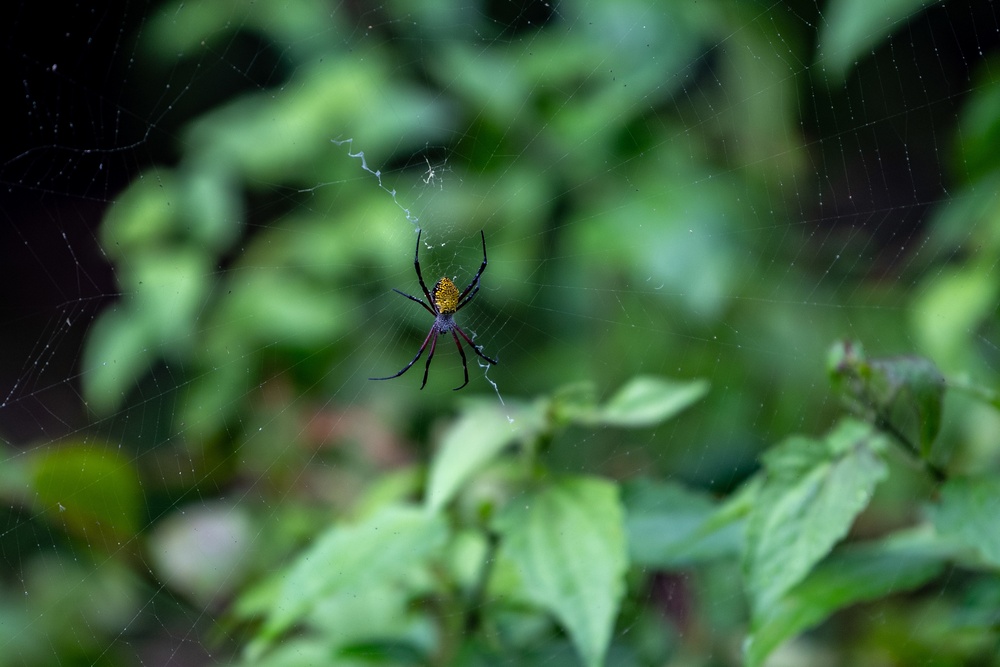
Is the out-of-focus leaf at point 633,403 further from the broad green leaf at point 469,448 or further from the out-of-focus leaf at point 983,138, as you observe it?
the out-of-focus leaf at point 983,138

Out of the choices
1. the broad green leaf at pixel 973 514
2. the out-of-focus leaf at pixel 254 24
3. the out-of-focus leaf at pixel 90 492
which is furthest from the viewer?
the out-of-focus leaf at pixel 254 24

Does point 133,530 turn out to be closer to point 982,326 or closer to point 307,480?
point 307,480

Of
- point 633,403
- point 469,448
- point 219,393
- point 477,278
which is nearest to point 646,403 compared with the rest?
point 633,403

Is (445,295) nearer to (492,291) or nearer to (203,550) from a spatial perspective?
(492,291)

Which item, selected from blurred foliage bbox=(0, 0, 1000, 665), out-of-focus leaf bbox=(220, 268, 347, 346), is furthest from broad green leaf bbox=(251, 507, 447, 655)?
out-of-focus leaf bbox=(220, 268, 347, 346)

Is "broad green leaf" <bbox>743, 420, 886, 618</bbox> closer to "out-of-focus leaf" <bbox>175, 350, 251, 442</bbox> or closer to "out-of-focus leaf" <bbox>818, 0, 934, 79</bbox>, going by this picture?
"out-of-focus leaf" <bbox>818, 0, 934, 79</bbox>

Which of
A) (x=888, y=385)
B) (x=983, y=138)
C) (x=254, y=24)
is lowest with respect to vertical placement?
(x=888, y=385)

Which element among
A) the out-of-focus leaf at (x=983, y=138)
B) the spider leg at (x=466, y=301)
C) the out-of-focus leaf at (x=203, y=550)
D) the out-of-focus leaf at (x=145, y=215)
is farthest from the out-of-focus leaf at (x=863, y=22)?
the out-of-focus leaf at (x=145, y=215)
